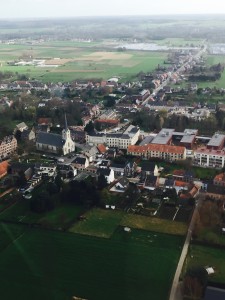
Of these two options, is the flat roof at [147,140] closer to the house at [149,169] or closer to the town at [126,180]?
the town at [126,180]

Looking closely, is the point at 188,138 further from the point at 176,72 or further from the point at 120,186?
the point at 176,72

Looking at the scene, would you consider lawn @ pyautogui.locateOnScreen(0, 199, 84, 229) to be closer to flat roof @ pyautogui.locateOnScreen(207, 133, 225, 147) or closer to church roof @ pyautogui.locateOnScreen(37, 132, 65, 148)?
church roof @ pyautogui.locateOnScreen(37, 132, 65, 148)

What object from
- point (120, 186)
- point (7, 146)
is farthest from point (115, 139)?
point (7, 146)

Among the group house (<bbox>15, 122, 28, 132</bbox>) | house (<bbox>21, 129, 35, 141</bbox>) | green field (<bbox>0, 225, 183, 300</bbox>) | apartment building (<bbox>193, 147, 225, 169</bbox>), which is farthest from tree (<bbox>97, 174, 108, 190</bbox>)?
house (<bbox>15, 122, 28, 132</bbox>)

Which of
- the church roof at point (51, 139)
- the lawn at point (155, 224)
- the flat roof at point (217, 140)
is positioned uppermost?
the church roof at point (51, 139)

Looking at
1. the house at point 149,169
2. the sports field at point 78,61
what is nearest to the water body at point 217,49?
the sports field at point 78,61

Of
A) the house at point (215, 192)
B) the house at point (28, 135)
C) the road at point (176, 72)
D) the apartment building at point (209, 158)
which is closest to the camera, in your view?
the house at point (215, 192)

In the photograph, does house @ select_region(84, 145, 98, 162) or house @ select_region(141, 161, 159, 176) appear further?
house @ select_region(84, 145, 98, 162)
